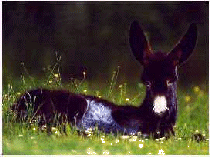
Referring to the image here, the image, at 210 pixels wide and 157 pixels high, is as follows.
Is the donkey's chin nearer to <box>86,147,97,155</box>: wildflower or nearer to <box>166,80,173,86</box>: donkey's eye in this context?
<box>166,80,173,86</box>: donkey's eye

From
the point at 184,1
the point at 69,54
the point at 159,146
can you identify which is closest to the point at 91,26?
the point at 69,54

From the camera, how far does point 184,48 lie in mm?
5605

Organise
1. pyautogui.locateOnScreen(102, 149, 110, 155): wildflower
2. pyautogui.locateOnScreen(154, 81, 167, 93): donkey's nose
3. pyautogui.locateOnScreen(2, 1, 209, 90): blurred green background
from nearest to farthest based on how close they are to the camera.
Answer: pyautogui.locateOnScreen(154, 81, 167, 93): donkey's nose, pyautogui.locateOnScreen(102, 149, 110, 155): wildflower, pyautogui.locateOnScreen(2, 1, 209, 90): blurred green background

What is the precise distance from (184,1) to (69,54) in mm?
1043

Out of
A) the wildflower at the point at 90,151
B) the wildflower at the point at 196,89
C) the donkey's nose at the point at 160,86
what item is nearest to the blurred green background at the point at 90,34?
the wildflower at the point at 196,89

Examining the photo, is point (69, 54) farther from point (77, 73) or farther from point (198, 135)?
point (198, 135)

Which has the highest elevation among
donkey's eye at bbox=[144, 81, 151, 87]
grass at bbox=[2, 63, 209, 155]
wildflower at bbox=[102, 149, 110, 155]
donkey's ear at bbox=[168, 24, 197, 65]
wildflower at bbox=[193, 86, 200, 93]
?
donkey's ear at bbox=[168, 24, 197, 65]

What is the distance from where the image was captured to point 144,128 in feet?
18.3

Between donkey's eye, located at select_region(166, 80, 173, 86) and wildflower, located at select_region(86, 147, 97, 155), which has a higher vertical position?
donkey's eye, located at select_region(166, 80, 173, 86)

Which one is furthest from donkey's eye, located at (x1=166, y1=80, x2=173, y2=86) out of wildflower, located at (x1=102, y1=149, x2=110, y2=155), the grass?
wildflower, located at (x1=102, y1=149, x2=110, y2=155)

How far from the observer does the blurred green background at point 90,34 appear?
573cm

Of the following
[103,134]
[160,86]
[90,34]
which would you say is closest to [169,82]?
[160,86]

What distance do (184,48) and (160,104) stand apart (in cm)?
52

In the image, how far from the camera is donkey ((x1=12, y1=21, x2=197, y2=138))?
5461 millimetres
